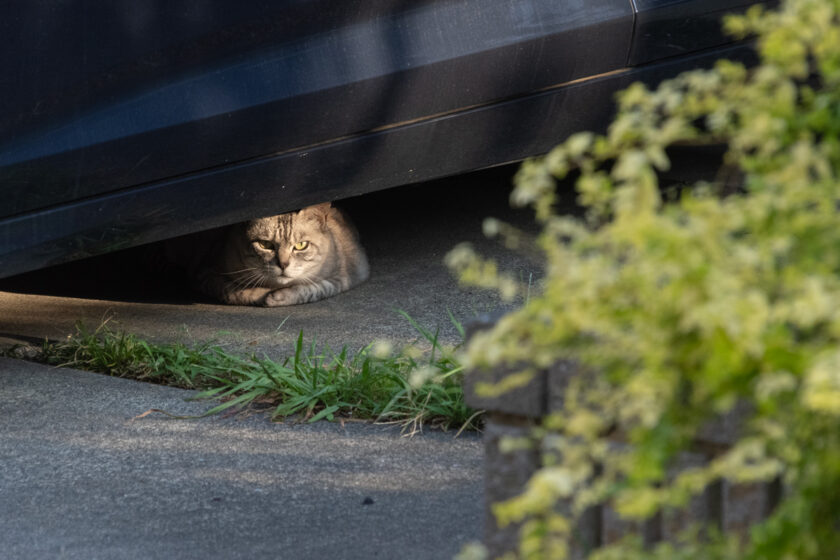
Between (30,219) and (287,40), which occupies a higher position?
(287,40)

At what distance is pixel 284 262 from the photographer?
418 centimetres

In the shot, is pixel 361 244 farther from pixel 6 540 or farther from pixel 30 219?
pixel 6 540

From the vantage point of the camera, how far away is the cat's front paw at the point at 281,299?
393 centimetres

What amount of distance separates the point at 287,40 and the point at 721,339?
2.22m

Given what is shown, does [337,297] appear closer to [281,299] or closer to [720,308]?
[281,299]

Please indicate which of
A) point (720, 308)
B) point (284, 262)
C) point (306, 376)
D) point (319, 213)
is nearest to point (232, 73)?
point (306, 376)

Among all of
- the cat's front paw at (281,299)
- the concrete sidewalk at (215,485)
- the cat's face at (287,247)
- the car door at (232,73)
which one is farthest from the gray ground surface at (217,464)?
the car door at (232,73)

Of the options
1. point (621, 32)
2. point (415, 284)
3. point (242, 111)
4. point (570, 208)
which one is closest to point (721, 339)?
point (242, 111)

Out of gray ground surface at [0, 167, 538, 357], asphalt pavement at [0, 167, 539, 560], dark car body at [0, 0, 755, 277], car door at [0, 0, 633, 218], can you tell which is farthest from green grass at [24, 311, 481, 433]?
car door at [0, 0, 633, 218]

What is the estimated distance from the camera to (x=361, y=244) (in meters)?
4.46

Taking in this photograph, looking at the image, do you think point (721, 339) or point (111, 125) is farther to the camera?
point (111, 125)

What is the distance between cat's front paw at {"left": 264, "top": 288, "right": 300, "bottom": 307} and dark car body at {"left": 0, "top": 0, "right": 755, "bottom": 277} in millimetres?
923

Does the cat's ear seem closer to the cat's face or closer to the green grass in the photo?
the cat's face

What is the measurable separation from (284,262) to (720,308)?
3.51 metres
